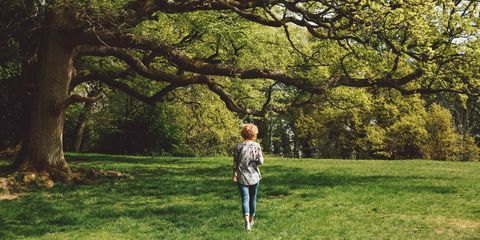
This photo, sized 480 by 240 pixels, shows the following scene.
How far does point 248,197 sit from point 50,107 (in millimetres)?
11021

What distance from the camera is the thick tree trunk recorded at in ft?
59.2

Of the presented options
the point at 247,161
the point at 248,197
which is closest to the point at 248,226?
the point at 248,197

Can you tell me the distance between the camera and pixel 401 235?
9.81m

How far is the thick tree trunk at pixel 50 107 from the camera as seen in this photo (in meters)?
18.0

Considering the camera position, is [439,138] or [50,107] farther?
[439,138]

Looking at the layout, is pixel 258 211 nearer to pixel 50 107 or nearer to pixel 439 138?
pixel 50 107

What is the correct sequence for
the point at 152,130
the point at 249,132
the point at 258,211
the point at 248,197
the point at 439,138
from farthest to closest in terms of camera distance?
the point at 439,138 → the point at 152,130 → the point at 258,211 → the point at 249,132 → the point at 248,197

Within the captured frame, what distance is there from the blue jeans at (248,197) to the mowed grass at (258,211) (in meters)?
0.42

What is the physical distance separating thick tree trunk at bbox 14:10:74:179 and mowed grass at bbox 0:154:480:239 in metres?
1.61

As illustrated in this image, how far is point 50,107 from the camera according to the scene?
18.1 meters

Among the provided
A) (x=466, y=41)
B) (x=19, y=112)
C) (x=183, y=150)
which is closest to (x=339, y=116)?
(x=183, y=150)

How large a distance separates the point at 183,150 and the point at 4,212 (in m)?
32.0

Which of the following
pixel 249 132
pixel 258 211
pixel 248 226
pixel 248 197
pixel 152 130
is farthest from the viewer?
pixel 152 130

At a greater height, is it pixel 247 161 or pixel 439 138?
pixel 439 138
